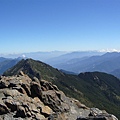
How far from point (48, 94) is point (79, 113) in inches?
502

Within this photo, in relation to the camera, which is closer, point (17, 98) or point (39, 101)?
point (17, 98)

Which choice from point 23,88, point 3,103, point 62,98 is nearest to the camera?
point 3,103

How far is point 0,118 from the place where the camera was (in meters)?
59.8

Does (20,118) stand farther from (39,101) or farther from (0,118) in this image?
(39,101)

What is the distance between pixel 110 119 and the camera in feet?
170

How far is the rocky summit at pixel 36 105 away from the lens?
6170 cm

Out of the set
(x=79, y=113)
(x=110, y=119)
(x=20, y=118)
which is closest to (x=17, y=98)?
(x=20, y=118)

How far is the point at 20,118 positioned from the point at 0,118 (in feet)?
16.4

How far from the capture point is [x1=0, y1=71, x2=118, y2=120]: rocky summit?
6170 centimetres

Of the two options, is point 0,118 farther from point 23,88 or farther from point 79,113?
point 79,113

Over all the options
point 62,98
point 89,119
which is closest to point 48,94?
point 62,98

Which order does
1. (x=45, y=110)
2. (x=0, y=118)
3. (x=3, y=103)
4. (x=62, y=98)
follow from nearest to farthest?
(x=0, y=118)
(x=3, y=103)
(x=45, y=110)
(x=62, y=98)

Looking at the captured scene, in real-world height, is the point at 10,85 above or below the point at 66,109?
above

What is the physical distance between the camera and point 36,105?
229 ft
